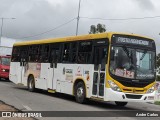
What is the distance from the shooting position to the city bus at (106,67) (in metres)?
15.7

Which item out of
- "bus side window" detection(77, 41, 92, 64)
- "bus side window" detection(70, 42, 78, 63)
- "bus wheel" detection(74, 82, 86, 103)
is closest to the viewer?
"bus side window" detection(77, 41, 92, 64)

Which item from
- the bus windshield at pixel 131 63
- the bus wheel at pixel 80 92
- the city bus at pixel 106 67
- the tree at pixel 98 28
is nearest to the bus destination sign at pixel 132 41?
the city bus at pixel 106 67

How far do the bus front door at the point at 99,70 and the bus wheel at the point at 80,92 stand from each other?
0.92 m

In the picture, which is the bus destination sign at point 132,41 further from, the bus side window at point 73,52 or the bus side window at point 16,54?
the bus side window at point 16,54

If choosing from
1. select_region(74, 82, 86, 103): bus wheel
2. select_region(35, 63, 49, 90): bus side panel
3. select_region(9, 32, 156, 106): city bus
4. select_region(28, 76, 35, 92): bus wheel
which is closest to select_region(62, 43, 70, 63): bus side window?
select_region(9, 32, 156, 106): city bus

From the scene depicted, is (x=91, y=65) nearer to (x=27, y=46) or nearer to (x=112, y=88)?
(x=112, y=88)

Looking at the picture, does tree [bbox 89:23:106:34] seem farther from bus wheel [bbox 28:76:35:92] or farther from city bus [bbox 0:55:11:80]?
bus wheel [bbox 28:76:35:92]

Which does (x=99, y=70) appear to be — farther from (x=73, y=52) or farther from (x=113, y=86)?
(x=73, y=52)

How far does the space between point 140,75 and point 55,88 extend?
543 centimetres

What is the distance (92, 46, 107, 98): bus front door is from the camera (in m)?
15.9

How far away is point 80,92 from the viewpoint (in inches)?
687

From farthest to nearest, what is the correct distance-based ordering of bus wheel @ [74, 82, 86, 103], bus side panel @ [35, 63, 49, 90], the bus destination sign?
bus side panel @ [35, 63, 49, 90] → bus wheel @ [74, 82, 86, 103] → the bus destination sign

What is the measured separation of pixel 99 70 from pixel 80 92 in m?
1.77

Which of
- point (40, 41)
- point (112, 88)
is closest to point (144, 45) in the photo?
point (112, 88)
